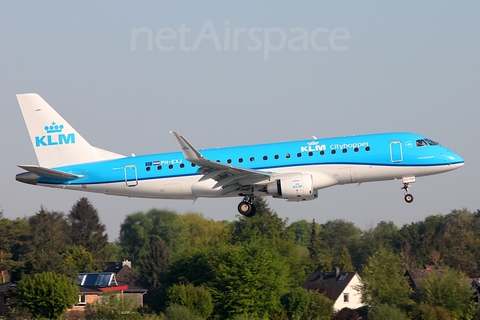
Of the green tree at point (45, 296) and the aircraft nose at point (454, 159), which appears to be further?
the green tree at point (45, 296)

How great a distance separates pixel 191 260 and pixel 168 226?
22.0 m

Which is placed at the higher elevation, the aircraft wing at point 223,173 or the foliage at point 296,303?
the aircraft wing at point 223,173

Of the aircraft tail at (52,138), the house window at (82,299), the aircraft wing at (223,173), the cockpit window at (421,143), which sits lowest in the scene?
the house window at (82,299)

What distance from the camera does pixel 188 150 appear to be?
48000 millimetres

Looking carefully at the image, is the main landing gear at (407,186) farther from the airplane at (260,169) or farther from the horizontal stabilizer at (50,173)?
the horizontal stabilizer at (50,173)

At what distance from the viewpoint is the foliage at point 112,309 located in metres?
77.6

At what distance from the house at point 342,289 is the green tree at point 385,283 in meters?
1.41

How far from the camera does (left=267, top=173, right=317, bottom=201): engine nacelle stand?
5056 centimetres

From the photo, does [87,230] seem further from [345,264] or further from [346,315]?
[346,315]

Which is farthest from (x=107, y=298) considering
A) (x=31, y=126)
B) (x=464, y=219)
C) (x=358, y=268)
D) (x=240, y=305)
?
(x=464, y=219)

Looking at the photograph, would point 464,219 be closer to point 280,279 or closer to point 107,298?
point 280,279

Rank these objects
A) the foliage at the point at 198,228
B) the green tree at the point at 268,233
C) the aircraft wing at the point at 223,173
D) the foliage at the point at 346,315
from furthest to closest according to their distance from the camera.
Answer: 1. the foliage at the point at 198,228
2. the green tree at the point at 268,233
3. the foliage at the point at 346,315
4. the aircraft wing at the point at 223,173

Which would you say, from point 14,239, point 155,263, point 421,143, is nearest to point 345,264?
point 155,263

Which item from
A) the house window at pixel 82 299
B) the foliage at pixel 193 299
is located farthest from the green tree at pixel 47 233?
the foliage at pixel 193 299
